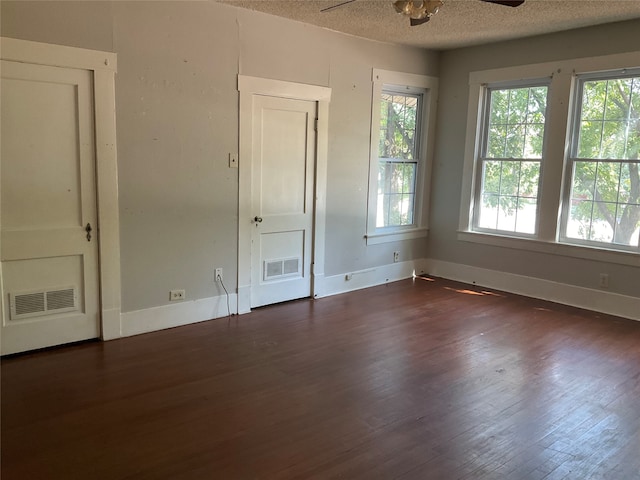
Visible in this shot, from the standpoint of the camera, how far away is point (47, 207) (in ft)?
11.8

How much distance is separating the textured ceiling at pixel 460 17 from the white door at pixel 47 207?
157 cm

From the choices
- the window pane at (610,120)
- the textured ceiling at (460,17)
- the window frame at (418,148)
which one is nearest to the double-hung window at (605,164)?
the window pane at (610,120)

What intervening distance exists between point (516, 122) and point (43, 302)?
4826mm

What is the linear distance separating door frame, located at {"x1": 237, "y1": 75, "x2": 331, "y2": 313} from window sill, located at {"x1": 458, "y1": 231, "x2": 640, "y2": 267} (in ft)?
6.20

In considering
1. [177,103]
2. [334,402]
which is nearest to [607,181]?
[334,402]

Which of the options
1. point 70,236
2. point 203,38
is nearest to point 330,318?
point 70,236

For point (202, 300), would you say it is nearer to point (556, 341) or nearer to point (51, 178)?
point (51, 178)

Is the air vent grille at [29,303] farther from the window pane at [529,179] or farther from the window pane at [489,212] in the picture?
the window pane at [529,179]

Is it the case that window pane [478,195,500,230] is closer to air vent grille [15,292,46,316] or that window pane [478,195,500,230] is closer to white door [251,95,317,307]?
white door [251,95,317,307]

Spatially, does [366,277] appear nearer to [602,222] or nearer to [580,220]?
[580,220]

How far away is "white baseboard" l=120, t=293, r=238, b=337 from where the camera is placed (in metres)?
4.06

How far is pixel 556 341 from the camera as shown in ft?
13.6

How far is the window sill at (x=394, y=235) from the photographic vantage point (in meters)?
5.78

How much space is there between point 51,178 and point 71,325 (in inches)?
42.9
